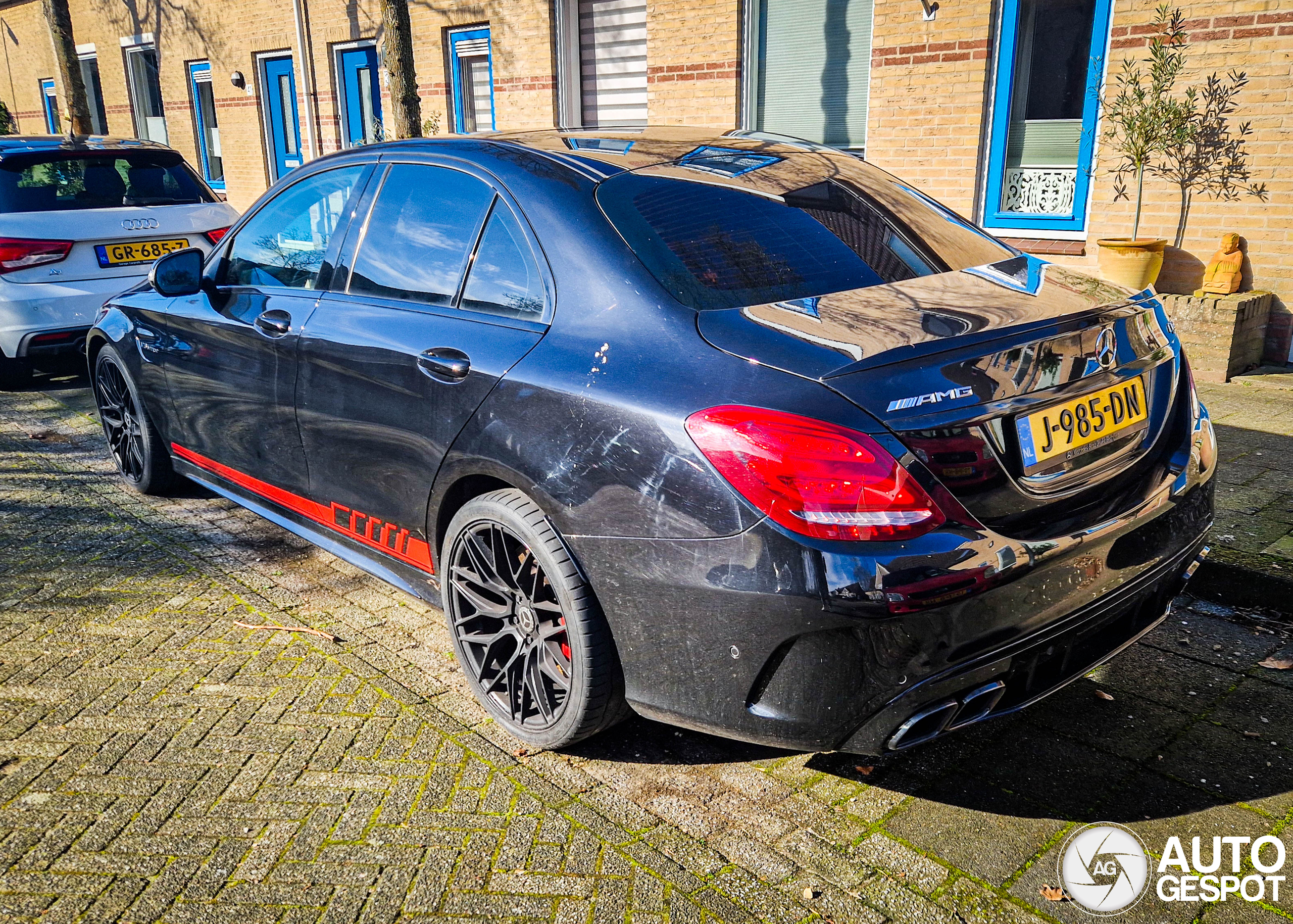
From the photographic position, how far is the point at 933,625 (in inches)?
87.4

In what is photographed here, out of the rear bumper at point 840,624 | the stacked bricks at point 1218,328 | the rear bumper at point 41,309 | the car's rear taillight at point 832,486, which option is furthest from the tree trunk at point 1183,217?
the rear bumper at point 41,309

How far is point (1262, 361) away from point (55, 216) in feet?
28.5

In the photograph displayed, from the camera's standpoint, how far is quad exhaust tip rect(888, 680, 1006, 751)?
232 centimetres

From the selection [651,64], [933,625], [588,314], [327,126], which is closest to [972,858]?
[933,625]

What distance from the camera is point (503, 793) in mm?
2770

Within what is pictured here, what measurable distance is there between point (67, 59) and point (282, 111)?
10.1 ft

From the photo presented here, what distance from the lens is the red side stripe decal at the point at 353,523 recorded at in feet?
10.9

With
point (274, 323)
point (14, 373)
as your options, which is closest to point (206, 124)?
point (14, 373)

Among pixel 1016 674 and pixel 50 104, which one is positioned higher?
pixel 50 104

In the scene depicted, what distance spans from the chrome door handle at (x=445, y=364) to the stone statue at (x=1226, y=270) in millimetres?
6306

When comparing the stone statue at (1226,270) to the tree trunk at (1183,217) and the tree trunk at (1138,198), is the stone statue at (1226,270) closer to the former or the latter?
the tree trunk at (1183,217)

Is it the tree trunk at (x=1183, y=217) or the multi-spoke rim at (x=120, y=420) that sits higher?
the tree trunk at (x=1183, y=217)

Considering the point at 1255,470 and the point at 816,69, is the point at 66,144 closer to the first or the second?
the point at 816,69

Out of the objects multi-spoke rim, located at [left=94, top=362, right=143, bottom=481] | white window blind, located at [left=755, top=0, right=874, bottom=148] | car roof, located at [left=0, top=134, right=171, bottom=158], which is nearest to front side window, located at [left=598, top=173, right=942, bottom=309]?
multi-spoke rim, located at [left=94, top=362, right=143, bottom=481]
